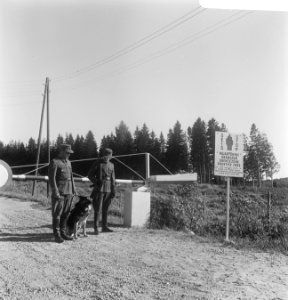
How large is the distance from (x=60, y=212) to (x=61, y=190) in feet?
1.26

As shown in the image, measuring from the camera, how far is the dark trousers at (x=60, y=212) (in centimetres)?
693

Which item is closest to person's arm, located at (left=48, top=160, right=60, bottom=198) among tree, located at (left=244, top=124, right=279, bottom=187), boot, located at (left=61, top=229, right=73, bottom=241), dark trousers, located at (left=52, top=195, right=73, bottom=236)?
dark trousers, located at (left=52, top=195, right=73, bottom=236)

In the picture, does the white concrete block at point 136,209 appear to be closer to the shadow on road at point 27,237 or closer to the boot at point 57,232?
the shadow on road at point 27,237

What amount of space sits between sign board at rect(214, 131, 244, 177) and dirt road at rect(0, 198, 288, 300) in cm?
153

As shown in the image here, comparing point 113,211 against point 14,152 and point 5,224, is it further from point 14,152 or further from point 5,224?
point 14,152

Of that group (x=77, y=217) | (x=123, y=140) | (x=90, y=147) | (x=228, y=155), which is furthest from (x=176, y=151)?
(x=77, y=217)

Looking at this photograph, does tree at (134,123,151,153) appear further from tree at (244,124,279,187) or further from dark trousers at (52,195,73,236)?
dark trousers at (52,195,73,236)

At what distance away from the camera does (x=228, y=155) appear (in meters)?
8.28

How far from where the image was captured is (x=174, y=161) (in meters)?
64.4

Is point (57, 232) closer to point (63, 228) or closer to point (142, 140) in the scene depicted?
point (63, 228)

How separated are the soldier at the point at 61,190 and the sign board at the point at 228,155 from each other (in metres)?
2.95

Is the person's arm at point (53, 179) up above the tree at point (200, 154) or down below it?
below

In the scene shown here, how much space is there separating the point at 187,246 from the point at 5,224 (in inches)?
162

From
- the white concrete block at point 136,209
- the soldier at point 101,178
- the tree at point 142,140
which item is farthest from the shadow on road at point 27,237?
the tree at point 142,140
